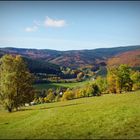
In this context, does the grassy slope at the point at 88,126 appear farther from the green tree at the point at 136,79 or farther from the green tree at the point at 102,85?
the green tree at the point at 102,85

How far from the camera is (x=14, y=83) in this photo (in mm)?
50344

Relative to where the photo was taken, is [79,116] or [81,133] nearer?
[81,133]

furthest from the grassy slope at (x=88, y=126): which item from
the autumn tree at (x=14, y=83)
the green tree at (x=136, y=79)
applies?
the green tree at (x=136, y=79)

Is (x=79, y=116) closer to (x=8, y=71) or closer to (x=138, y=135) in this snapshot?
(x=138, y=135)

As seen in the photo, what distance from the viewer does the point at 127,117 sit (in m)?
29.3

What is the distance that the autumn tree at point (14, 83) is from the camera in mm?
49750

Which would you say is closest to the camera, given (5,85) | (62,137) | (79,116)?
(62,137)

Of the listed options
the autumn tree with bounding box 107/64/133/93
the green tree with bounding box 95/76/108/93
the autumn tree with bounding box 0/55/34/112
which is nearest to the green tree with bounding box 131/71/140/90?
the autumn tree with bounding box 107/64/133/93

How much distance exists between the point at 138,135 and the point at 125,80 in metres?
63.8

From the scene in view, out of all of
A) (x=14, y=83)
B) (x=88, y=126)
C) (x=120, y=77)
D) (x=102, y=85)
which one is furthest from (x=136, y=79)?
(x=88, y=126)

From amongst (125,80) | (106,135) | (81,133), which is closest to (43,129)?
(81,133)

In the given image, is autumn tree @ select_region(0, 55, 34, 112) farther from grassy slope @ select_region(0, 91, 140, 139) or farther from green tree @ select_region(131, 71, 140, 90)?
green tree @ select_region(131, 71, 140, 90)

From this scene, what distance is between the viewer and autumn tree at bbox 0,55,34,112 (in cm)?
4975

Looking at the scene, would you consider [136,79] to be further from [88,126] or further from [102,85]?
[88,126]
